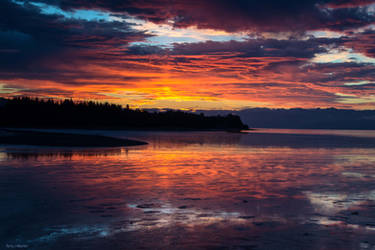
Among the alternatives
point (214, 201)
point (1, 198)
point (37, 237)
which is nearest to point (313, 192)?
point (214, 201)

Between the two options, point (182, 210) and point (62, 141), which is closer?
point (182, 210)

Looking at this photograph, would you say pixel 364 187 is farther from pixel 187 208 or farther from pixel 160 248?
pixel 160 248

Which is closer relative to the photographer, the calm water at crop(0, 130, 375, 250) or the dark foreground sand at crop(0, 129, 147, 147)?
the calm water at crop(0, 130, 375, 250)

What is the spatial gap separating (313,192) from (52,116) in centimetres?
19514

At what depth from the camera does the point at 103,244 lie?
818cm

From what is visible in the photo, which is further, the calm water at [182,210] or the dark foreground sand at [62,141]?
the dark foreground sand at [62,141]

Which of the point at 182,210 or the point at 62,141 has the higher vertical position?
the point at 62,141

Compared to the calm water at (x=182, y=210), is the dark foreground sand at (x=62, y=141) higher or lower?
higher

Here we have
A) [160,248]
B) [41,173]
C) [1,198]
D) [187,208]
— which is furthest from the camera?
[41,173]

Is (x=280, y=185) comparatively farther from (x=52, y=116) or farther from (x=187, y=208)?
(x=52, y=116)

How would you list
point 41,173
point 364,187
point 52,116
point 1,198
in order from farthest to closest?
1. point 52,116
2. point 41,173
3. point 364,187
4. point 1,198

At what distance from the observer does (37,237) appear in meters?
8.67

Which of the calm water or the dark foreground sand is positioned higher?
the dark foreground sand

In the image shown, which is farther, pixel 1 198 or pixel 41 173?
pixel 41 173
